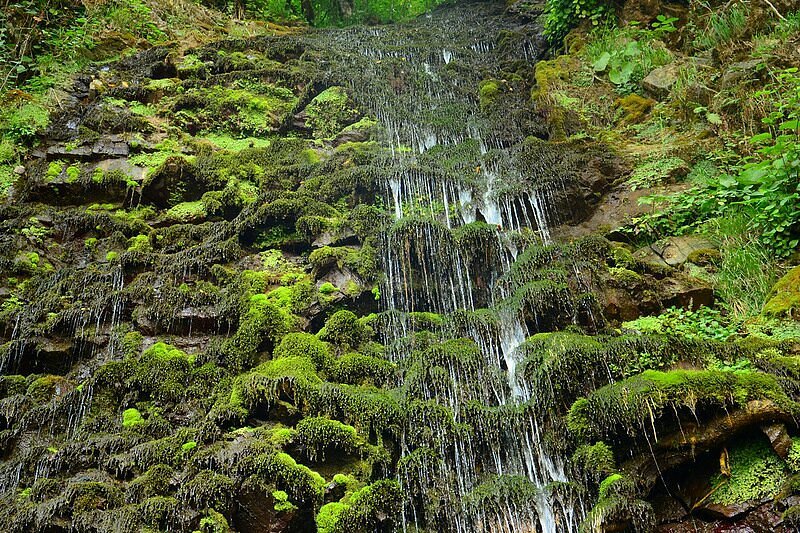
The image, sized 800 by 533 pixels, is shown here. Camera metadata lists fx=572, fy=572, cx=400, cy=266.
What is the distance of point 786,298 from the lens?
22.3ft

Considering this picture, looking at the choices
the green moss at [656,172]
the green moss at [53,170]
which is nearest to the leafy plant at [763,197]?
the green moss at [656,172]

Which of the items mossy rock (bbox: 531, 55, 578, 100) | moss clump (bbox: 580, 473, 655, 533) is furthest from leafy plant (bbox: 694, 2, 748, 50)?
moss clump (bbox: 580, 473, 655, 533)

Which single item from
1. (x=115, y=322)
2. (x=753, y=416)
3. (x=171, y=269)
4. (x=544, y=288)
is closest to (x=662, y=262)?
(x=544, y=288)

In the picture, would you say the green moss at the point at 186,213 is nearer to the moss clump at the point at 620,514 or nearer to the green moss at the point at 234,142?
the green moss at the point at 234,142

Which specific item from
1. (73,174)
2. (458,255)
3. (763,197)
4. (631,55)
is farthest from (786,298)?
(73,174)

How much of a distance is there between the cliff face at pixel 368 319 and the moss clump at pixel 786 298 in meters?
0.03

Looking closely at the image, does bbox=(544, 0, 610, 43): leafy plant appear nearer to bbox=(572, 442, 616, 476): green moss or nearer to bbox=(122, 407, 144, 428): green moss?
bbox=(572, 442, 616, 476): green moss

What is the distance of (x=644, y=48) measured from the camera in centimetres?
1220

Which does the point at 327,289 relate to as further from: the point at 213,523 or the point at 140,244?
the point at 213,523

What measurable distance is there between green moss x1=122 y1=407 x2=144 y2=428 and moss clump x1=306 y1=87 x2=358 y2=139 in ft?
22.5

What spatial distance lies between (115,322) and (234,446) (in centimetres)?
297

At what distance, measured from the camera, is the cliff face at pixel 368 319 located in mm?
5473

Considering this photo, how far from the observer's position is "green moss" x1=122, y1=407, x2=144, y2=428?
638cm

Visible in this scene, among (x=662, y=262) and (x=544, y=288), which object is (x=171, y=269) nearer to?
(x=544, y=288)
